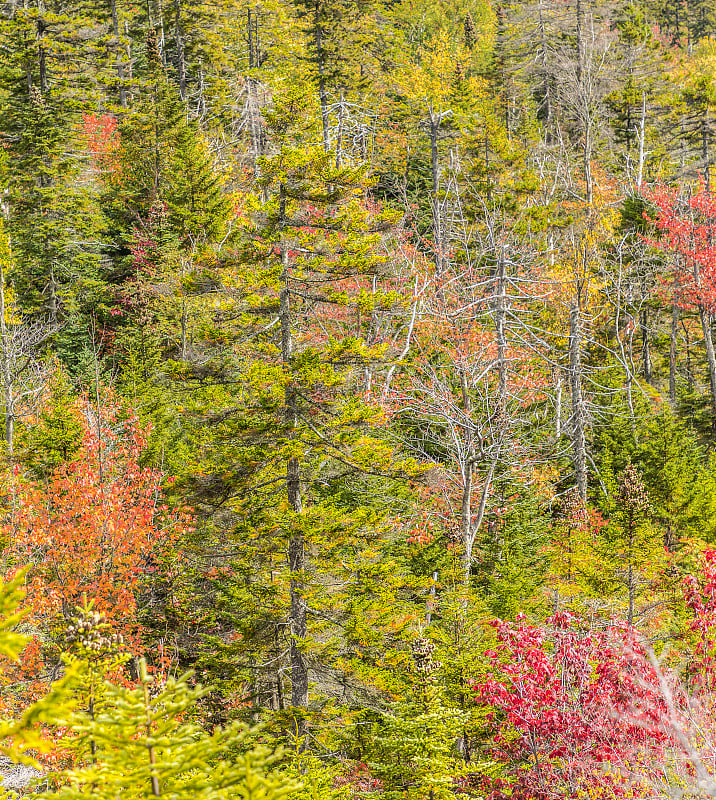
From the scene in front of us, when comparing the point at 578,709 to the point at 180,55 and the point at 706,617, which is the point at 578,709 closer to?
the point at 706,617

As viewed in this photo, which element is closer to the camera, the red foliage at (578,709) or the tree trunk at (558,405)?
the red foliage at (578,709)

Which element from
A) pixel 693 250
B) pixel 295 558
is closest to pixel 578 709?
pixel 295 558

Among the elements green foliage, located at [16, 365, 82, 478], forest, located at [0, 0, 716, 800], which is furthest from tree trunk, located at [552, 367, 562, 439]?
green foliage, located at [16, 365, 82, 478]

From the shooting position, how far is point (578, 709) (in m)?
9.05

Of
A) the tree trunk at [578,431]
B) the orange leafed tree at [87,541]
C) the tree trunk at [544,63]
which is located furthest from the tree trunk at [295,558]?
the tree trunk at [544,63]

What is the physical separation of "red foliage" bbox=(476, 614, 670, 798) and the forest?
0.07 metres

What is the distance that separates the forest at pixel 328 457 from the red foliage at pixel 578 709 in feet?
0.24

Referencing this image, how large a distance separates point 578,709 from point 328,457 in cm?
648

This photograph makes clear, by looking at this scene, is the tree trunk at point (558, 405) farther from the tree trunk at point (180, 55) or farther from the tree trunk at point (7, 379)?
the tree trunk at point (180, 55)

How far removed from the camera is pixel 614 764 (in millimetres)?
8148

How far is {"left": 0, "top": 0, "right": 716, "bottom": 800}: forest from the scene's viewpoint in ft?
29.0

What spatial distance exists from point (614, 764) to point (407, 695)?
308 centimetres

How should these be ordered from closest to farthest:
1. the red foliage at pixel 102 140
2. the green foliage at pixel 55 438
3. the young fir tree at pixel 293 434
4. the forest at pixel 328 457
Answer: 1. the forest at pixel 328 457
2. the young fir tree at pixel 293 434
3. the green foliage at pixel 55 438
4. the red foliage at pixel 102 140

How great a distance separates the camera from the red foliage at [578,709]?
8.52 m
